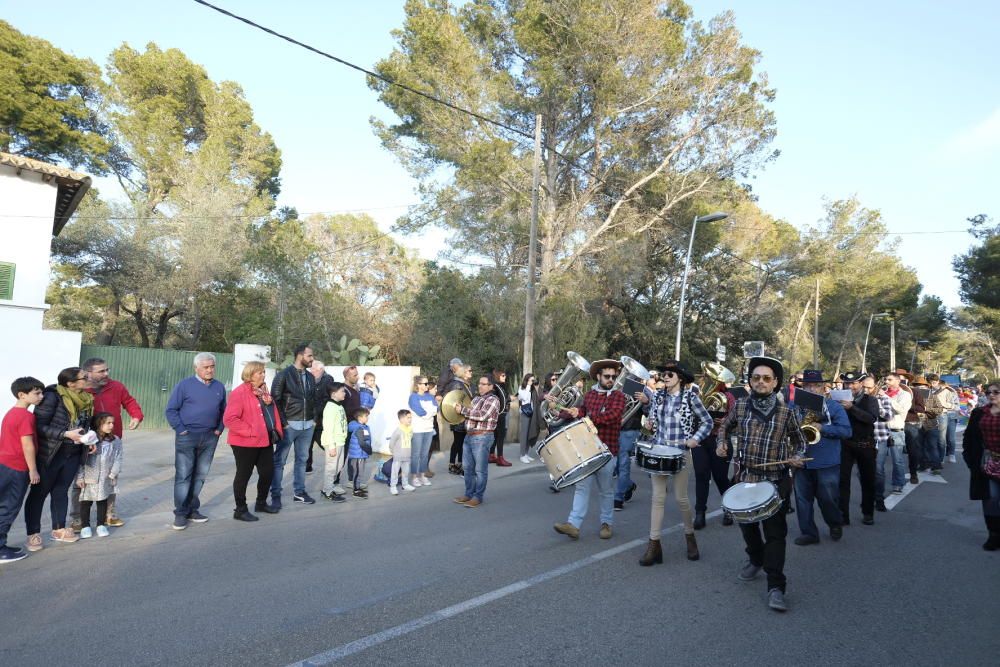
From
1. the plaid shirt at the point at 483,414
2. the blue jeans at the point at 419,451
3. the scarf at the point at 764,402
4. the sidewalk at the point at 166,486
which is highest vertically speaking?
the scarf at the point at 764,402

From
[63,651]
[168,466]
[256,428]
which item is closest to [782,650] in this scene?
[63,651]

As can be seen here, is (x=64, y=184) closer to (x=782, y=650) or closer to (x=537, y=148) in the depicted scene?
(x=537, y=148)

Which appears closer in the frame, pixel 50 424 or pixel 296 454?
pixel 50 424

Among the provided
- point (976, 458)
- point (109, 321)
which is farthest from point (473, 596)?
point (109, 321)

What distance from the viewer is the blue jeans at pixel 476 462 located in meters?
8.13

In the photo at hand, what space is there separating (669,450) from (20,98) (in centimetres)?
2640

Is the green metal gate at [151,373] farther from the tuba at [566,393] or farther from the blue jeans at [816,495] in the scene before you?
the blue jeans at [816,495]

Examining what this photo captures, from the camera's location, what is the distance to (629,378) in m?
7.00

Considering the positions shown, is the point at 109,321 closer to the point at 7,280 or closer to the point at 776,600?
the point at 7,280

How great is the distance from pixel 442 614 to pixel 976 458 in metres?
5.72

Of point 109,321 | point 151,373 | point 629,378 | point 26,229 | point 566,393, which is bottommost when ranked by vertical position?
point 151,373

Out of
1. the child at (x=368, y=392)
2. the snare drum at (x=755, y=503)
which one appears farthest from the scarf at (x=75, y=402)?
the snare drum at (x=755, y=503)

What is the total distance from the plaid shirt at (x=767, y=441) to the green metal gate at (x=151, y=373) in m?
13.0

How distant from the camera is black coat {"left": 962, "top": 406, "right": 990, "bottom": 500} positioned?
6.77m
